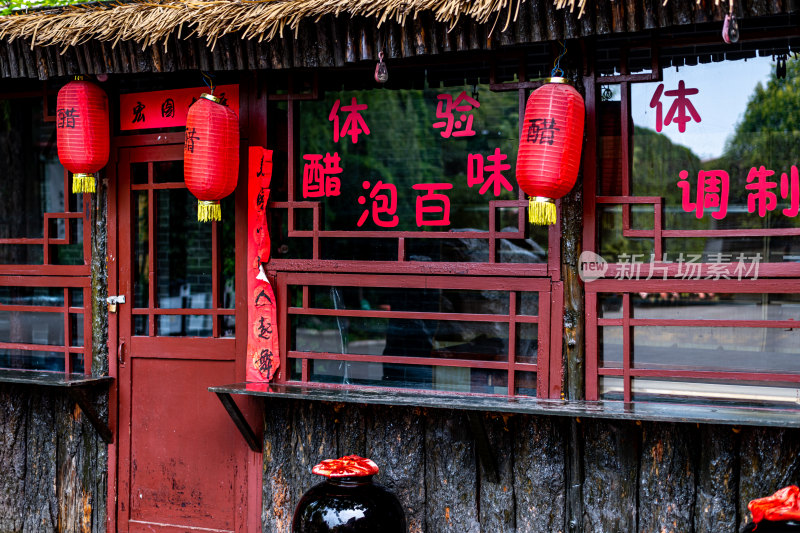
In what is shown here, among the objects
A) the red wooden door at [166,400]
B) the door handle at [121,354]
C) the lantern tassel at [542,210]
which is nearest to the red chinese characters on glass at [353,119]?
the red wooden door at [166,400]

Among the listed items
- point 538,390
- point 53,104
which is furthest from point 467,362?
point 53,104

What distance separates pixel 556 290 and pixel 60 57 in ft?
11.1

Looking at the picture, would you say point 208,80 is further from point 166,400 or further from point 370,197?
point 166,400

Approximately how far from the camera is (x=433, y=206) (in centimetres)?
463

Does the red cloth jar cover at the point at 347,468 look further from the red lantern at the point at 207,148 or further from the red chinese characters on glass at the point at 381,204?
the red lantern at the point at 207,148

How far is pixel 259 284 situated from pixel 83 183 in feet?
4.47

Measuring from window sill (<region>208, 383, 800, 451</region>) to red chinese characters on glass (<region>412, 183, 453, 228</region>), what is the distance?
1.01m

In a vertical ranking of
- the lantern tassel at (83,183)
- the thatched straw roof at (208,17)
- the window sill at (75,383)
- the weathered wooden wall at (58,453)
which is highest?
the thatched straw roof at (208,17)

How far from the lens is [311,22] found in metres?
4.36

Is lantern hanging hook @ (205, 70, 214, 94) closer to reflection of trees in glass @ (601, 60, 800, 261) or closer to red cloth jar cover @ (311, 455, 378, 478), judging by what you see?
red cloth jar cover @ (311, 455, 378, 478)

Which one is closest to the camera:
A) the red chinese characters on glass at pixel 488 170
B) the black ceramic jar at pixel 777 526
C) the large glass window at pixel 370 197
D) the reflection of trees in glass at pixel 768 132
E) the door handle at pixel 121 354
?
the black ceramic jar at pixel 777 526

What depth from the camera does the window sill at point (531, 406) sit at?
370 cm

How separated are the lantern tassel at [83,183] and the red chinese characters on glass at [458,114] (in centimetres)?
233

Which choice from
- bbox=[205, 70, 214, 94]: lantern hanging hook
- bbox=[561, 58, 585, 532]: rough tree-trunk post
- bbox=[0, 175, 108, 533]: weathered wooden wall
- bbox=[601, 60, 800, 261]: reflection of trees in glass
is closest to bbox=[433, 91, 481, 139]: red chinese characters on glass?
bbox=[561, 58, 585, 532]: rough tree-trunk post
